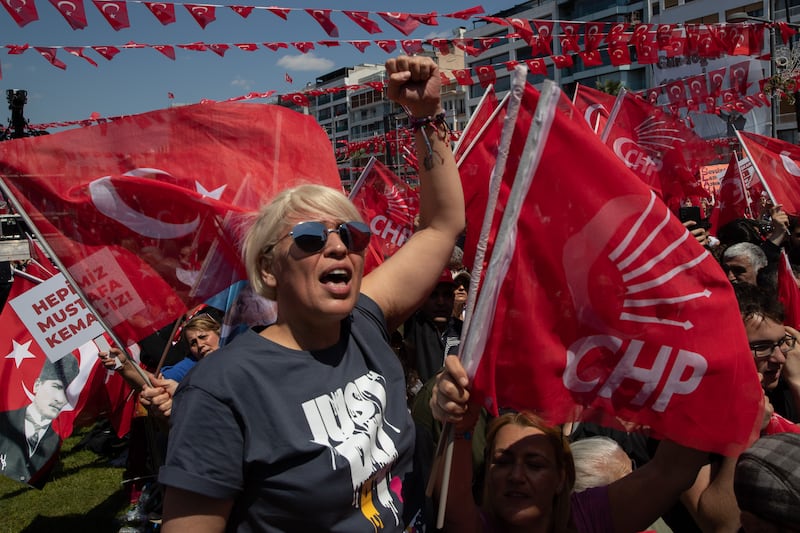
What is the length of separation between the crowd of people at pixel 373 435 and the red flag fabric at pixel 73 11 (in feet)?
13.4

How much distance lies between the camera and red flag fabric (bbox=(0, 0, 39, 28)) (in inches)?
206

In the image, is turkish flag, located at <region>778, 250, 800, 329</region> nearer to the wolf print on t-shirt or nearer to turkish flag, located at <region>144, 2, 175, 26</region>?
the wolf print on t-shirt

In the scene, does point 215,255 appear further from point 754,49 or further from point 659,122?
point 754,49

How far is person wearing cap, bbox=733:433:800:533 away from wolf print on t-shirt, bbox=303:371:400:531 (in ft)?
2.72

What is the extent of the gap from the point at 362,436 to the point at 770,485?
937 mm

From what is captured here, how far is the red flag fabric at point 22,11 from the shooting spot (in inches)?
206

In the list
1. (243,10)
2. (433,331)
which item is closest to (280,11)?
(243,10)

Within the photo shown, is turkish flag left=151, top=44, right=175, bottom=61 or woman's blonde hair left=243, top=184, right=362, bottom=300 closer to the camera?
woman's blonde hair left=243, top=184, right=362, bottom=300

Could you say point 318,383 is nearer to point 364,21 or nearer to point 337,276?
point 337,276

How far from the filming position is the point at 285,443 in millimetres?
1609

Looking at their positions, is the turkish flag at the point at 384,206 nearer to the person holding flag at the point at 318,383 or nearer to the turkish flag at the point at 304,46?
the turkish flag at the point at 304,46

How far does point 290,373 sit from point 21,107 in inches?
465

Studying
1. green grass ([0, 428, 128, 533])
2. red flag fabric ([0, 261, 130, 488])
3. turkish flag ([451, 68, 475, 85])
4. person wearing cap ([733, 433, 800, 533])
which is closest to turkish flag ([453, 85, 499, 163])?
→ person wearing cap ([733, 433, 800, 533])

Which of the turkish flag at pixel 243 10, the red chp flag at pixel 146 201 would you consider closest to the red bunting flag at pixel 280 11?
the turkish flag at pixel 243 10
